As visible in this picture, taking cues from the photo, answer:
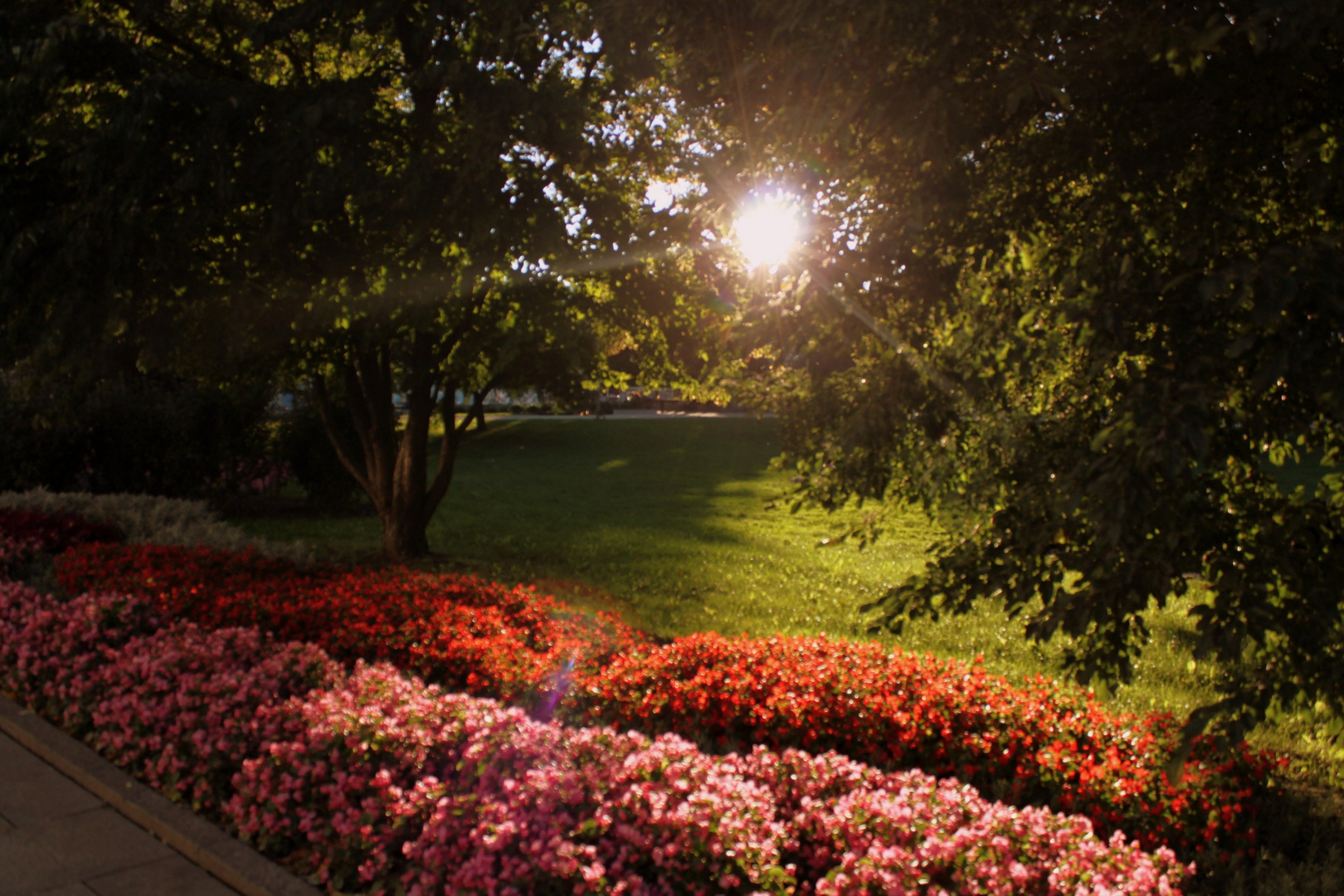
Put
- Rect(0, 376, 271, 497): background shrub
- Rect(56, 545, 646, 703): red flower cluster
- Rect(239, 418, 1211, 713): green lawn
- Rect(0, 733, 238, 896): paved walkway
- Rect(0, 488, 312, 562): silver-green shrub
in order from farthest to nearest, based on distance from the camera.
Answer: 1. Rect(0, 376, 271, 497): background shrub
2. Rect(0, 488, 312, 562): silver-green shrub
3. Rect(239, 418, 1211, 713): green lawn
4. Rect(56, 545, 646, 703): red flower cluster
5. Rect(0, 733, 238, 896): paved walkway

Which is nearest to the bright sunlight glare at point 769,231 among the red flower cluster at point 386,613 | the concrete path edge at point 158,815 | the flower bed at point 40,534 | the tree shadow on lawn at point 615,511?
the tree shadow on lawn at point 615,511

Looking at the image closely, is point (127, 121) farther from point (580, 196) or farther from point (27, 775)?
point (27, 775)

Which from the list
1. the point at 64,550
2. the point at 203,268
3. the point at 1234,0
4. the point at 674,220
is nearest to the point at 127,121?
the point at 203,268

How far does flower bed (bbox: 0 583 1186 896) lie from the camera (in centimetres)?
311

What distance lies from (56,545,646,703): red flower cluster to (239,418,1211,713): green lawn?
5.27ft

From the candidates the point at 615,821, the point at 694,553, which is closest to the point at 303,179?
the point at 615,821

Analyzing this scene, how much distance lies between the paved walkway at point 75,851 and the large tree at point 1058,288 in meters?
2.97

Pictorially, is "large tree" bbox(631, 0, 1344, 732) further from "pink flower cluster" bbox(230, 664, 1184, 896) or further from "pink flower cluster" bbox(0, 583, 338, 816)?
"pink flower cluster" bbox(0, 583, 338, 816)

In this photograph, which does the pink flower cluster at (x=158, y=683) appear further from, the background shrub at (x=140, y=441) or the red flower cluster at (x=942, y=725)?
the background shrub at (x=140, y=441)

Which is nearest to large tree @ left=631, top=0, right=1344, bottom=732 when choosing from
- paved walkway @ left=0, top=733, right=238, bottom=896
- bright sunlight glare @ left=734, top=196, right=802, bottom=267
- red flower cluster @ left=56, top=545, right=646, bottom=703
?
bright sunlight glare @ left=734, top=196, right=802, bottom=267

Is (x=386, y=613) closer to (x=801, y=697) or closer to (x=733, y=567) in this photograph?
(x=801, y=697)

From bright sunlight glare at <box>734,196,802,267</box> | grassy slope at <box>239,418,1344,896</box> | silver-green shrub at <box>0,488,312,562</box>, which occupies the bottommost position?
grassy slope at <box>239,418,1344,896</box>

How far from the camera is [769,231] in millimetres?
3572

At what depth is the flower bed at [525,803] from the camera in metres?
3.11
